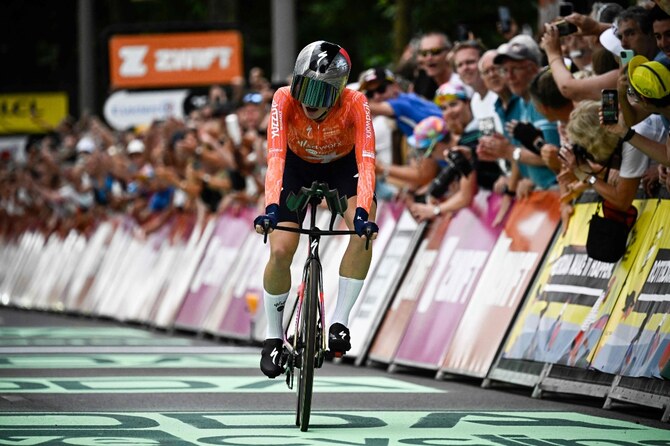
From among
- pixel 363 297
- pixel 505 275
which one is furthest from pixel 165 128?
pixel 505 275

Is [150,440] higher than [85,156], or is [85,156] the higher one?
[85,156]

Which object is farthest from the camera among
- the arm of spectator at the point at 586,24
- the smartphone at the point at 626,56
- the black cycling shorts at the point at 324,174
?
the arm of spectator at the point at 586,24

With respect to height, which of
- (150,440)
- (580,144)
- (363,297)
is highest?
(580,144)

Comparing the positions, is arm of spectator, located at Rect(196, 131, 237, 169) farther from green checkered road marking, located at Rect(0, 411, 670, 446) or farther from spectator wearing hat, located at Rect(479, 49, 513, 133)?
green checkered road marking, located at Rect(0, 411, 670, 446)

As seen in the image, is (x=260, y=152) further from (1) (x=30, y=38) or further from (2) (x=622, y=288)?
Answer: (1) (x=30, y=38)

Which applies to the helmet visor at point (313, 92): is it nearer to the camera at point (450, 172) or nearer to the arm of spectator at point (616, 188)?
the arm of spectator at point (616, 188)

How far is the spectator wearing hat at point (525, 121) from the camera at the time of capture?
1279 cm

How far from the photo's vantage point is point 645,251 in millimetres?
10695

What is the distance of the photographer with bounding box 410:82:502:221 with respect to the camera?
45.5 ft

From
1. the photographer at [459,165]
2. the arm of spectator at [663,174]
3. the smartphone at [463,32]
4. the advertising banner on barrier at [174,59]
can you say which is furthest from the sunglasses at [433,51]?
the advertising banner on barrier at [174,59]

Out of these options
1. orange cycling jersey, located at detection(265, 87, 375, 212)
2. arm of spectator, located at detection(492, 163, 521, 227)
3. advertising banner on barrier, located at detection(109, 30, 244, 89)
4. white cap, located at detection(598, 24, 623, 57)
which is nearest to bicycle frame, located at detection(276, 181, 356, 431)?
orange cycling jersey, located at detection(265, 87, 375, 212)

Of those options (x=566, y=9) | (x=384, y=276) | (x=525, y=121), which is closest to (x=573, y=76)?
(x=566, y=9)

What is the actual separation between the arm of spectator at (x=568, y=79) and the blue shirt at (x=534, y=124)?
91cm

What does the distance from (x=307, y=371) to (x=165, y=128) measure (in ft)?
46.9
